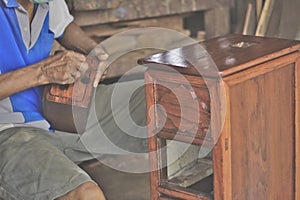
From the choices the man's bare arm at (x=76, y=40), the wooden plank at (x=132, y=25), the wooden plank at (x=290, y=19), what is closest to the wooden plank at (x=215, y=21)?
the wooden plank at (x=132, y=25)

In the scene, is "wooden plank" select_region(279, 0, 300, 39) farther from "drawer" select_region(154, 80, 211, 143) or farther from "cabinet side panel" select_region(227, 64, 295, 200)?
"drawer" select_region(154, 80, 211, 143)

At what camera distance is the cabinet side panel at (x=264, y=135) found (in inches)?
76.6

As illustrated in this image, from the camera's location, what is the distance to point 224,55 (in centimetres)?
202

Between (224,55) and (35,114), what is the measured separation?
80 cm

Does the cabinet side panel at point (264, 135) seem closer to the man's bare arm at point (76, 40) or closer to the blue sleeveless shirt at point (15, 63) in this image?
the blue sleeveless shirt at point (15, 63)

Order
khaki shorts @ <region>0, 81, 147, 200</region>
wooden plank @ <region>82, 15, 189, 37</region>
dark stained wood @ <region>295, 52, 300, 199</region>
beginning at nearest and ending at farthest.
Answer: khaki shorts @ <region>0, 81, 147, 200</region>
dark stained wood @ <region>295, 52, 300, 199</region>
wooden plank @ <region>82, 15, 189, 37</region>

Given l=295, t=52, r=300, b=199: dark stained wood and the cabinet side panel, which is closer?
the cabinet side panel

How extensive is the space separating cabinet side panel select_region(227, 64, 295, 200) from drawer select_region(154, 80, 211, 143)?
0.29 feet

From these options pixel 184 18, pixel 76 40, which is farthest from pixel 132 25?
pixel 76 40

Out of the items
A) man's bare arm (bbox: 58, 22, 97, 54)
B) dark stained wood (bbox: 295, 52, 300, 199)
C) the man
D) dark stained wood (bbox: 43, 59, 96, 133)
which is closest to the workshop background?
man's bare arm (bbox: 58, 22, 97, 54)

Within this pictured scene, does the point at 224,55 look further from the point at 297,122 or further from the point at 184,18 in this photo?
the point at 184,18

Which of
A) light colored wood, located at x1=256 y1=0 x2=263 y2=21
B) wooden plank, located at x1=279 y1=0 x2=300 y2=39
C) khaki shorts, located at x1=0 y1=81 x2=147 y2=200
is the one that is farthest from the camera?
light colored wood, located at x1=256 y1=0 x2=263 y2=21

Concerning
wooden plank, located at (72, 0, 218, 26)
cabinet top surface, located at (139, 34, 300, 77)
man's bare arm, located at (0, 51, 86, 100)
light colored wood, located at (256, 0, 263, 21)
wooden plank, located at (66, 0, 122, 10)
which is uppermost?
cabinet top surface, located at (139, 34, 300, 77)

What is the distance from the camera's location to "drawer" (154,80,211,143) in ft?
6.25
